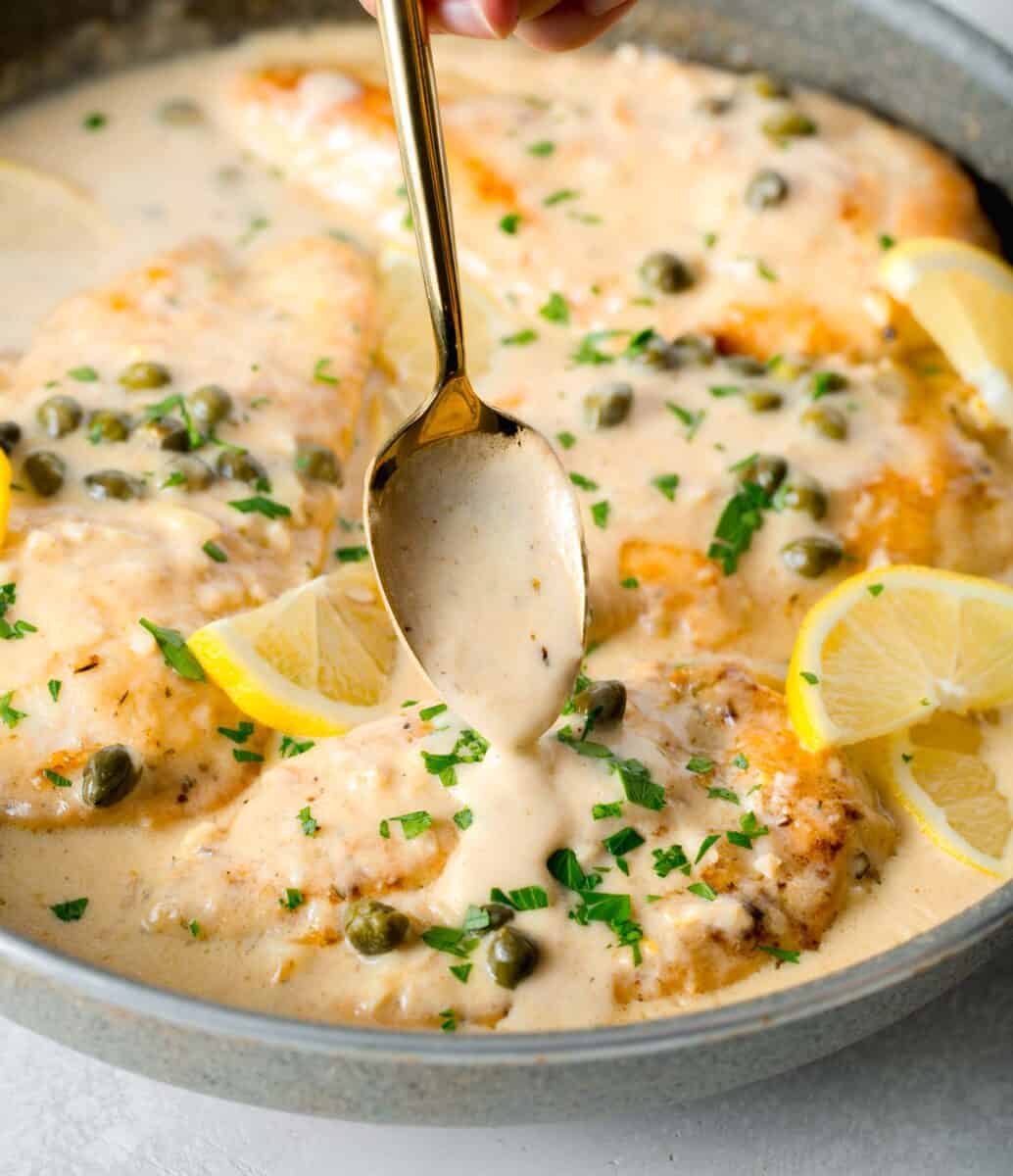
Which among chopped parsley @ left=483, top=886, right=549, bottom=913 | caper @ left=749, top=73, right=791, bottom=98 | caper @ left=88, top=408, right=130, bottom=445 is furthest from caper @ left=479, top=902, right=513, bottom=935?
caper @ left=749, top=73, right=791, bottom=98

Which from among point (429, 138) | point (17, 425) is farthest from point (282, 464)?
point (429, 138)

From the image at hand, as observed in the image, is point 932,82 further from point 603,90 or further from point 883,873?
point 883,873

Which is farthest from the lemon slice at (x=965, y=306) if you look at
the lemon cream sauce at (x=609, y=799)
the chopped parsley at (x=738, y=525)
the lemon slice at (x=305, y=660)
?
the lemon slice at (x=305, y=660)

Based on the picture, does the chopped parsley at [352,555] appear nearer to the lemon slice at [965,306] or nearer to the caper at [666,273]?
the caper at [666,273]

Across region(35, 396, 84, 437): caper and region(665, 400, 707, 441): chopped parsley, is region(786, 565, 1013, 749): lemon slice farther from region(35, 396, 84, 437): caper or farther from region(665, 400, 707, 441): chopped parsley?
region(35, 396, 84, 437): caper

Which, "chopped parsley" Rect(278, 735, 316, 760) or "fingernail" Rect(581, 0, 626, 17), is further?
"fingernail" Rect(581, 0, 626, 17)
